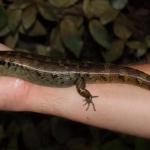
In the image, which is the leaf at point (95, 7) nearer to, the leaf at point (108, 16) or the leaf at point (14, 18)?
the leaf at point (108, 16)

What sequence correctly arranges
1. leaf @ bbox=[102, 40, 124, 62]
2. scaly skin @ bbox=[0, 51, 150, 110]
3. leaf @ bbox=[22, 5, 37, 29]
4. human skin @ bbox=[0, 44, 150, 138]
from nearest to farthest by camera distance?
human skin @ bbox=[0, 44, 150, 138]
scaly skin @ bbox=[0, 51, 150, 110]
leaf @ bbox=[22, 5, 37, 29]
leaf @ bbox=[102, 40, 124, 62]

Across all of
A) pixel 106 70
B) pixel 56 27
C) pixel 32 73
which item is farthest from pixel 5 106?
pixel 56 27

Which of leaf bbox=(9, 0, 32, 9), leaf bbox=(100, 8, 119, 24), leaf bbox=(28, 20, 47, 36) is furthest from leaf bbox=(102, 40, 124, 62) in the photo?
leaf bbox=(9, 0, 32, 9)

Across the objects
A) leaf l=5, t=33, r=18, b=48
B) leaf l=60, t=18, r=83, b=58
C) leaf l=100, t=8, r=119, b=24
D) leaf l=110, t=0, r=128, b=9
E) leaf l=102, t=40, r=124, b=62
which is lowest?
leaf l=5, t=33, r=18, b=48

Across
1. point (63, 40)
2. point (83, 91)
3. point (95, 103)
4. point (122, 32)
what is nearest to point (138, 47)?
point (122, 32)

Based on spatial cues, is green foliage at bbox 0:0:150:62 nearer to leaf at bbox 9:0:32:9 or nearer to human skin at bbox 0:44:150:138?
leaf at bbox 9:0:32:9

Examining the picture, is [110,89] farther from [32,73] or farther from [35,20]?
[35,20]
